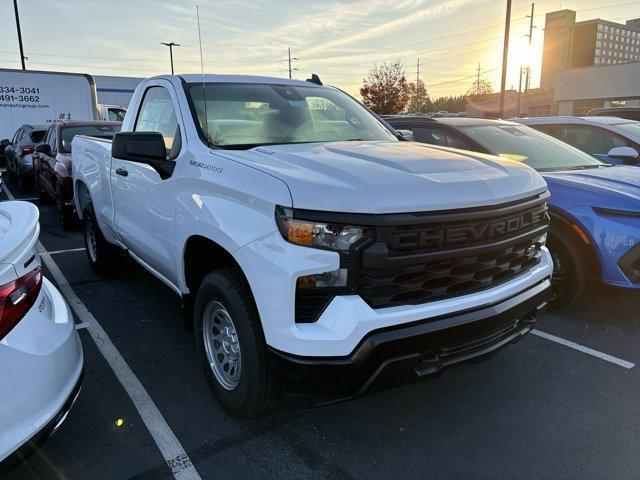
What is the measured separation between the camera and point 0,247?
1996mm

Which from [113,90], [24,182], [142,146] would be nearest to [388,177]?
[142,146]

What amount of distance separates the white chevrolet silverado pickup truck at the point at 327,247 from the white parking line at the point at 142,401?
0.36 m

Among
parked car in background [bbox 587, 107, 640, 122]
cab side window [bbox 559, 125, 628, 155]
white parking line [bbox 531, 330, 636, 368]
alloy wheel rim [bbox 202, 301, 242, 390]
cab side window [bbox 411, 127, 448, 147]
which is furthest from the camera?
parked car in background [bbox 587, 107, 640, 122]

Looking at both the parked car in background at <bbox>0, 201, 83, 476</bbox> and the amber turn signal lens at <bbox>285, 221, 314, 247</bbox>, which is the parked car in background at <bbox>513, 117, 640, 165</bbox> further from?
the parked car in background at <bbox>0, 201, 83, 476</bbox>

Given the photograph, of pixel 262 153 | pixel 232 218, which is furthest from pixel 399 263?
pixel 262 153

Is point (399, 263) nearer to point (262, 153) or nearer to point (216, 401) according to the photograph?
point (262, 153)

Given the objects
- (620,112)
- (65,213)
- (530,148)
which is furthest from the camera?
(620,112)

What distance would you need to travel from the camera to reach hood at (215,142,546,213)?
2250 millimetres

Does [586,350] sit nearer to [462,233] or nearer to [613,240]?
[613,240]

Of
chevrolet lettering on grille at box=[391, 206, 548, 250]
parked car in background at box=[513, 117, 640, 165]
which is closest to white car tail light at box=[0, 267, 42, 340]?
chevrolet lettering on grille at box=[391, 206, 548, 250]

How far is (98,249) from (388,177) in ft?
13.4

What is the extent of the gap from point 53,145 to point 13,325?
8.30 metres

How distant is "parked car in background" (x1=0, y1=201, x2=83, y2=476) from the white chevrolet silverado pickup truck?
789 mm

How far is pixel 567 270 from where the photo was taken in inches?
171
